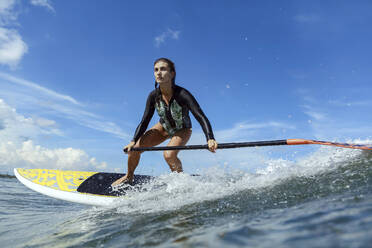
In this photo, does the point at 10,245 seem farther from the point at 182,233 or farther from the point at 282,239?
the point at 282,239

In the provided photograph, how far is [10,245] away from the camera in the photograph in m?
3.10

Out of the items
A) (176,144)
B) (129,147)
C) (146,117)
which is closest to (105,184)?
(129,147)

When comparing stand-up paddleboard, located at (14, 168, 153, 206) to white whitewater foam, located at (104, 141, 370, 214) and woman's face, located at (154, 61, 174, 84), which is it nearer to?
white whitewater foam, located at (104, 141, 370, 214)

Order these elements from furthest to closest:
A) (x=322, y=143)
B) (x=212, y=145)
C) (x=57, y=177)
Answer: (x=57, y=177) < (x=322, y=143) < (x=212, y=145)

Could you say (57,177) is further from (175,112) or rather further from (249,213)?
(249,213)

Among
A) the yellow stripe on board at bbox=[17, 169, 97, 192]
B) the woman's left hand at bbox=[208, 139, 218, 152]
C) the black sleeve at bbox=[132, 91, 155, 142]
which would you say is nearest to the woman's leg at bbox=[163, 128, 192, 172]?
the black sleeve at bbox=[132, 91, 155, 142]

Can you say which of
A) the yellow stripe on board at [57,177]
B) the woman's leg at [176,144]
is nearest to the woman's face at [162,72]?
the woman's leg at [176,144]

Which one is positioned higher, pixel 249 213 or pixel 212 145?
pixel 212 145

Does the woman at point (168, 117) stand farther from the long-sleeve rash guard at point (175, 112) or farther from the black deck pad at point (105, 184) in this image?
the black deck pad at point (105, 184)

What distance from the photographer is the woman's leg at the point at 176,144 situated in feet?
15.2

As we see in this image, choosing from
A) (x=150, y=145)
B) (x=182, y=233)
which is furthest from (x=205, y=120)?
(x=182, y=233)

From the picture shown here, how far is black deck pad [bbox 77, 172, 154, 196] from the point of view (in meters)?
5.18

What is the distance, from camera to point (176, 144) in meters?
4.66

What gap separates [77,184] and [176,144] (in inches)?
118
